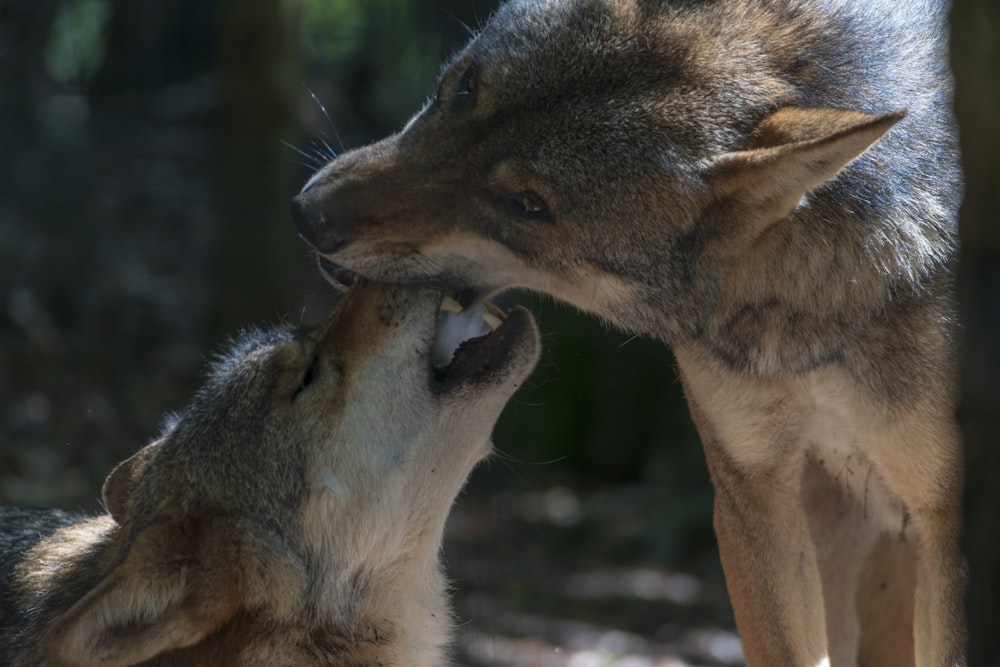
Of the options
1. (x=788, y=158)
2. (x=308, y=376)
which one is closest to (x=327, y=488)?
(x=308, y=376)

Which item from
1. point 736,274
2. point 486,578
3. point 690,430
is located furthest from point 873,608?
point 690,430

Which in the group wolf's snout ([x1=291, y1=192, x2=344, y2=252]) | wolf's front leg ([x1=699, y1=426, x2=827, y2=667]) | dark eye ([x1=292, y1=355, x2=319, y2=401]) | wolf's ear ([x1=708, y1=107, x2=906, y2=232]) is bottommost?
wolf's front leg ([x1=699, y1=426, x2=827, y2=667])

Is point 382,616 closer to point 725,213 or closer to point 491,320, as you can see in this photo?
point 491,320

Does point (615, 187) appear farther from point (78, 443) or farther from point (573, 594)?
point (78, 443)

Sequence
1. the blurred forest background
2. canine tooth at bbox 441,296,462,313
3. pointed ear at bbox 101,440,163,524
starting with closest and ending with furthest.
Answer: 1. canine tooth at bbox 441,296,462,313
2. pointed ear at bbox 101,440,163,524
3. the blurred forest background

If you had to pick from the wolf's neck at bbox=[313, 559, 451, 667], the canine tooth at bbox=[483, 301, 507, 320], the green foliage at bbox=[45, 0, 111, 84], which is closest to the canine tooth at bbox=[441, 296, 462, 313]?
the canine tooth at bbox=[483, 301, 507, 320]

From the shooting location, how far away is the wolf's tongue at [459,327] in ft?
10.8

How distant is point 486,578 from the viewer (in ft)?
22.1

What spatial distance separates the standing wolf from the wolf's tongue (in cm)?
14

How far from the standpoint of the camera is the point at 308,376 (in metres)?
3.26

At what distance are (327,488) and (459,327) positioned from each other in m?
0.59

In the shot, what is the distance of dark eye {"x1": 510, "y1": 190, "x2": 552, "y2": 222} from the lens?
301 cm

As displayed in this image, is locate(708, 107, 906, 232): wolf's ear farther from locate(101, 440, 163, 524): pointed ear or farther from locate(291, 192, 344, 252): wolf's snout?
locate(101, 440, 163, 524): pointed ear

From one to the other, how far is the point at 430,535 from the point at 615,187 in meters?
1.07
